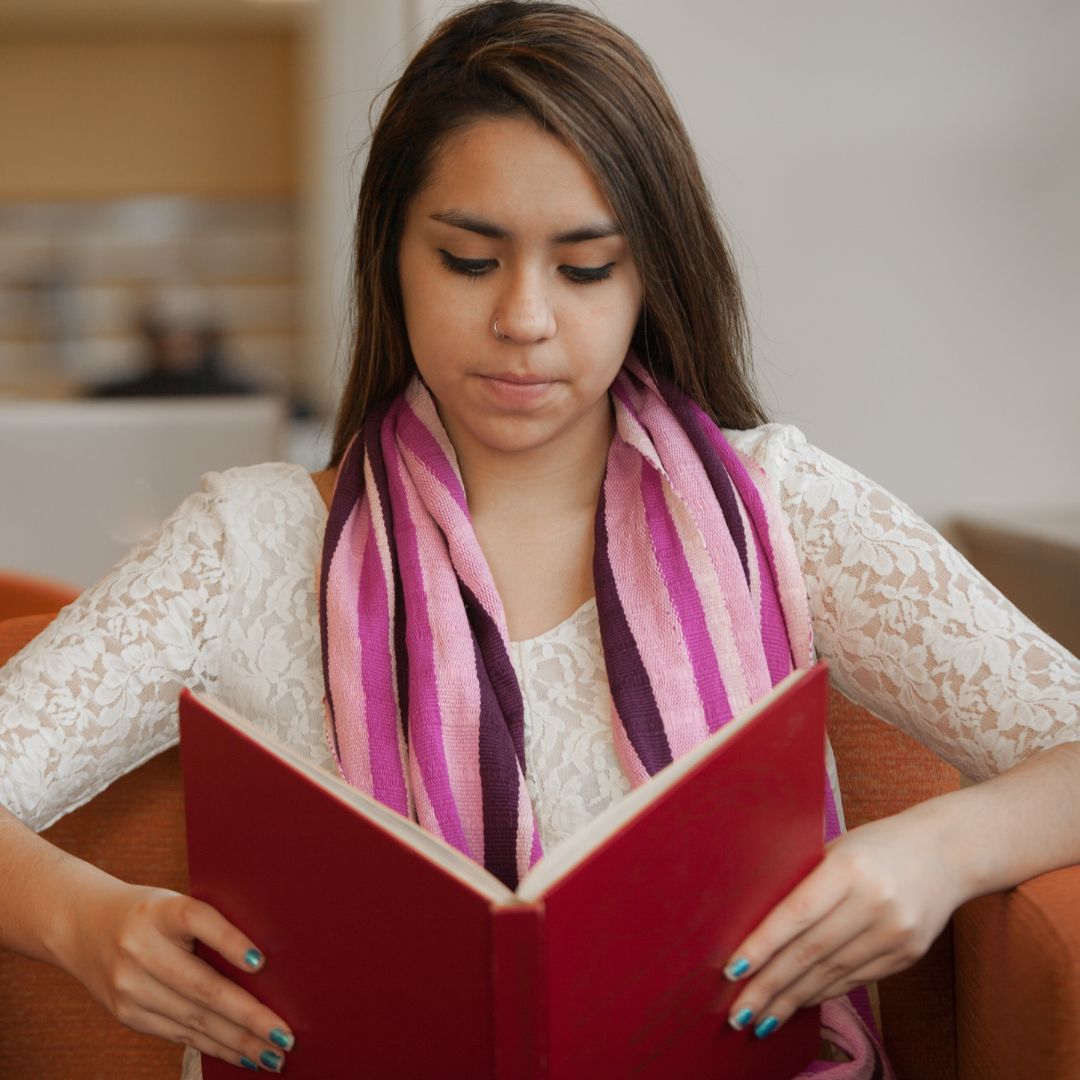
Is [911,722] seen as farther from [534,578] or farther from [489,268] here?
[489,268]

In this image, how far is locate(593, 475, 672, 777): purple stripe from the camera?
1034mm

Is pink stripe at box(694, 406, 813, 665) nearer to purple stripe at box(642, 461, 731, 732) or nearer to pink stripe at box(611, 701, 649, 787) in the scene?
purple stripe at box(642, 461, 731, 732)

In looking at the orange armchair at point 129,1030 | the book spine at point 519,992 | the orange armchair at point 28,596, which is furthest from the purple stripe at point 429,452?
the orange armchair at point 28,596

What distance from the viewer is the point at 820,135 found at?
2029 millimetres

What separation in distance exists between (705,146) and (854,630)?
1138mm

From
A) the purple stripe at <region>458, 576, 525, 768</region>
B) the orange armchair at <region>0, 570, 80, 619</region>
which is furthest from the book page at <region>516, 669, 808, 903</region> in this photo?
the orange armchair at <region>0, 570, 80, 619</region>

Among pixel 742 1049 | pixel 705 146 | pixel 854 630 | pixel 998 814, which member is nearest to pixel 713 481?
pixel 854 630

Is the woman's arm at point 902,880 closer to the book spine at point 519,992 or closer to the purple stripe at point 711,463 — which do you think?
the book spine at point 519,992

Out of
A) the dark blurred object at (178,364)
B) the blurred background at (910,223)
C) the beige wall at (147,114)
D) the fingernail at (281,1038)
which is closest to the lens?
the fingernail at (281,1038)

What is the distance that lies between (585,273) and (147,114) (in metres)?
7.52

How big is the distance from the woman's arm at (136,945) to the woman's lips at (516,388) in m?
0.45

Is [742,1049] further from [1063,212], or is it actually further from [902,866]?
[1063,212]

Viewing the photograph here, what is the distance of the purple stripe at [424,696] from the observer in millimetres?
1017

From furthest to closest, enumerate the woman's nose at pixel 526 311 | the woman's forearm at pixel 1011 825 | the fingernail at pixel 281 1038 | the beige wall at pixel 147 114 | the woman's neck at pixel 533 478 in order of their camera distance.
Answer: the beige wall at pixel 147 114, the woman's neck at pixel 533 478, the woman's nose at pixel 526 311, the woman's forearm at pixel 1011 825, the fingernail at pixel 281 1038
